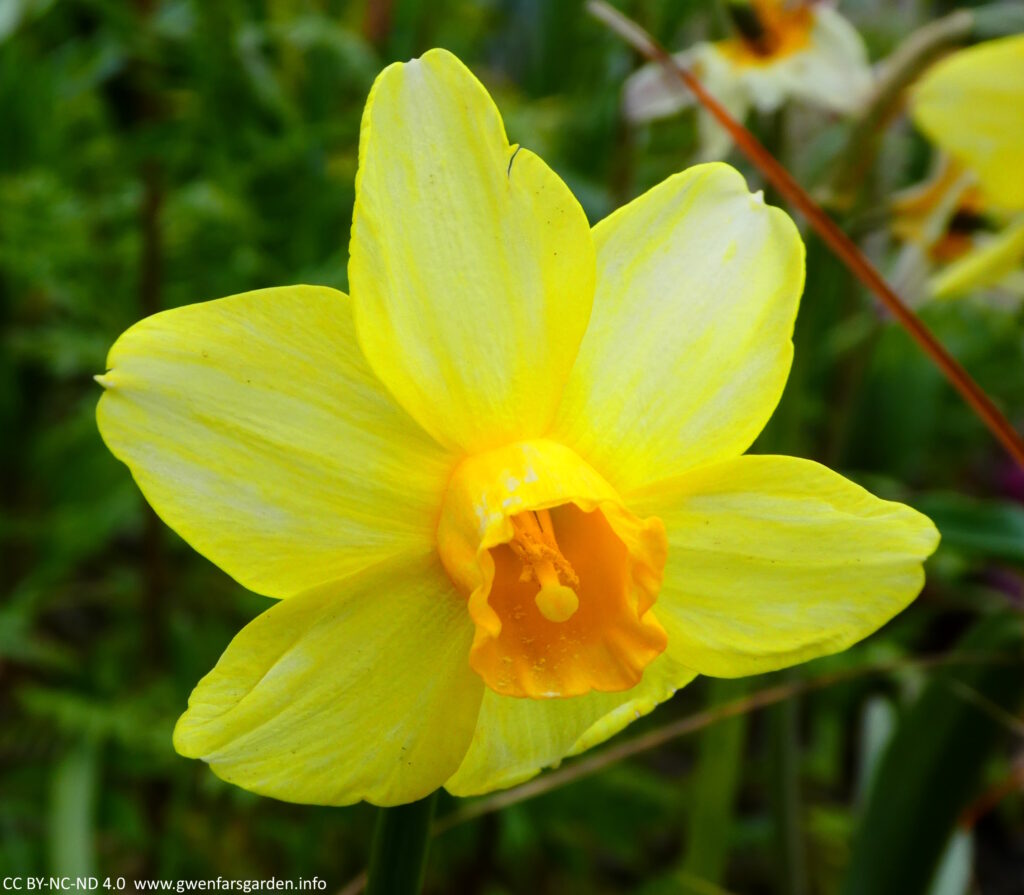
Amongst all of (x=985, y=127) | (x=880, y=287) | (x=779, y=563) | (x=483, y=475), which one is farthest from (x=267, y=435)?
(x=985, y=127)

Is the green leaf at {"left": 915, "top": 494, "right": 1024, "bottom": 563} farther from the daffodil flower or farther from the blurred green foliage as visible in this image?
the daffodil flower

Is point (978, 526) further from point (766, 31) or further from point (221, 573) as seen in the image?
point (221, 573)

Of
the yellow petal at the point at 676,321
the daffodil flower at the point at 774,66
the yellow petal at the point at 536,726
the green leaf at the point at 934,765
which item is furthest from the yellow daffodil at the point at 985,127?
the yellow petal at the point at 536,726

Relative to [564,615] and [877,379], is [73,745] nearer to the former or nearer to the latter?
[564,615]

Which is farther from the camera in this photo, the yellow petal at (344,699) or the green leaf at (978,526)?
the green leaf at (978,526)

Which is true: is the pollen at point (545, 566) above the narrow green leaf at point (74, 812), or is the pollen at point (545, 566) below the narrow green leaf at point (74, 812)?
above

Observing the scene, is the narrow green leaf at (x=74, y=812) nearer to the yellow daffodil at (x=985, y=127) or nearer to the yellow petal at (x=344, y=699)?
the yellow petal at (x=344, y=699)

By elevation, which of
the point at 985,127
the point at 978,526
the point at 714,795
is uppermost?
the point at 985,127
